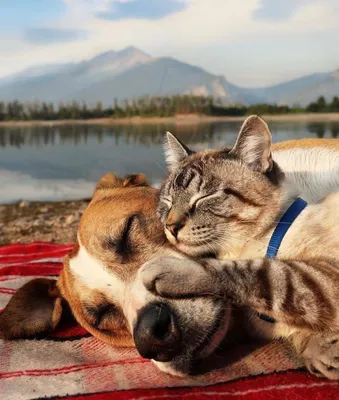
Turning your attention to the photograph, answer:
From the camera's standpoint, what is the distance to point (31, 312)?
2.61m

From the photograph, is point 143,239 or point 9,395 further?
point 143,239

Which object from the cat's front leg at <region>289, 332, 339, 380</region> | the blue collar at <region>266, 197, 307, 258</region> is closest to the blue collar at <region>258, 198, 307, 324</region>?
the blue collar at <region>266, 197, 307, 258</region>

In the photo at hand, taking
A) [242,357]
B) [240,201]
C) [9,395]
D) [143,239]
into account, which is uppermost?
[240,201]

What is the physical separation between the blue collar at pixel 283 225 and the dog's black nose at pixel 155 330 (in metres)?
0.54

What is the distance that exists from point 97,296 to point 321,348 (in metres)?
1.00

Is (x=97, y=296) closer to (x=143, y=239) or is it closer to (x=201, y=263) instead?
(x=143, y=239)

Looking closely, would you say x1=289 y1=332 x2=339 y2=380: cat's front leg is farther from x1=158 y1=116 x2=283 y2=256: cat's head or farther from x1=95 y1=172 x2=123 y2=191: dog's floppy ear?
x1=95 y1=172 x2=123 y2=191: dog's floppy ear

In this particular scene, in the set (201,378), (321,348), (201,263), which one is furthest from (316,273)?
(201,378)

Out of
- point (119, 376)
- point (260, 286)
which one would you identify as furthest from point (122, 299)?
point (260, 286)

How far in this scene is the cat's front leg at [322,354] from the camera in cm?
182

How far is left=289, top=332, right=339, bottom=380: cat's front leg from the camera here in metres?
1.82

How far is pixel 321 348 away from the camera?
1.86 meters

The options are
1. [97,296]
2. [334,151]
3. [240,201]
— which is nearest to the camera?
[240,201]

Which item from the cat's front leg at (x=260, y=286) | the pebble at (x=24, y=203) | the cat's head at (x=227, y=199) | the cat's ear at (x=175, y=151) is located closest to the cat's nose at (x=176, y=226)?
the cat's head at (x=227, y=199)
